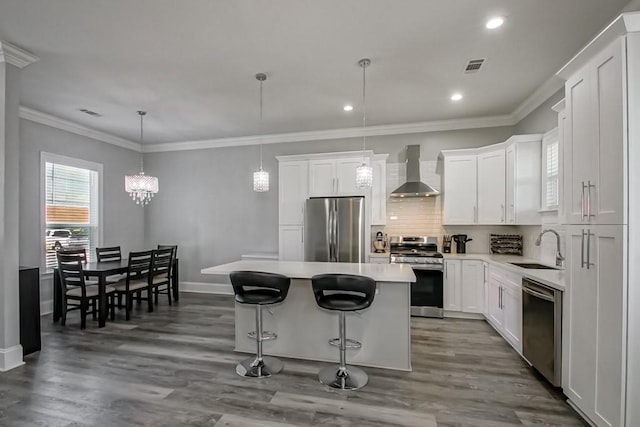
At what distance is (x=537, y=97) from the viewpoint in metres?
3.96

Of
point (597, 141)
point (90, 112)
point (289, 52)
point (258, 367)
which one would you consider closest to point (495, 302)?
point (597, 141)

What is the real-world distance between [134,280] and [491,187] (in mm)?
5412

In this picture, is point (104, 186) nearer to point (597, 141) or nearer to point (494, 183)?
point (494, 183)

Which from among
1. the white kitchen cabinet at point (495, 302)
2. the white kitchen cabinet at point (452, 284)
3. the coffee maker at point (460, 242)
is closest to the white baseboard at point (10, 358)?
the white kitchen cabinet at point (452, 284)

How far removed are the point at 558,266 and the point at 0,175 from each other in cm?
555

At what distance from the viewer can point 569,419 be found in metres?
2.22

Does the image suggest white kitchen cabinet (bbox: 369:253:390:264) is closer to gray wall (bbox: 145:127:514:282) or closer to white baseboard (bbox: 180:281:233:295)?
gray wall (bbox: 145:127:514:282)

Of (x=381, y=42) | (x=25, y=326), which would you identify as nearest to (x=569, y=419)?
(x=381, y=42)

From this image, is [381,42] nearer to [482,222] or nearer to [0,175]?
[482,222]

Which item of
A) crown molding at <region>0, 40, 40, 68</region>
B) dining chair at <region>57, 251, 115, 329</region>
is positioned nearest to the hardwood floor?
dining chair at <region>57, 251, 115, 329</region>

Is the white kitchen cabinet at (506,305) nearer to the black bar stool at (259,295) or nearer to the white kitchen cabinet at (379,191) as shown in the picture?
the white kitchen cabinet at (379,191)

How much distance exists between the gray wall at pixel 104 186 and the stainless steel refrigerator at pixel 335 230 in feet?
12.1

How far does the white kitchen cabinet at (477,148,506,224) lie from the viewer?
439 cm

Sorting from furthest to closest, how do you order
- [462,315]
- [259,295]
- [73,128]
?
1. [73,128]
2. [462,315]
3. [259,295]
